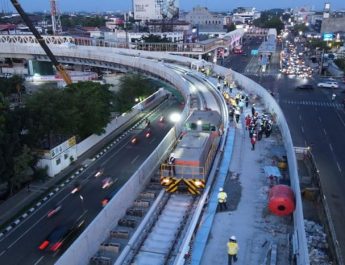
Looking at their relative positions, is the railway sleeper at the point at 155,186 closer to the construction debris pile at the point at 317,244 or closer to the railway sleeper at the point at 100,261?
the railway sleeper at the point at 100,261

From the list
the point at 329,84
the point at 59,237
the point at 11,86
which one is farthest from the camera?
the point at 329,84

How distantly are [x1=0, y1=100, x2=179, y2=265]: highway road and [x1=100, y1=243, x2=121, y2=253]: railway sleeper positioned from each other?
7198 mm

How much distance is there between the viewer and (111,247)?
1492cm

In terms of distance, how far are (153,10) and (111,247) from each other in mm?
127745

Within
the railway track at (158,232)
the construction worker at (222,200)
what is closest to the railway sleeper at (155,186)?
the railway track at (158,232)

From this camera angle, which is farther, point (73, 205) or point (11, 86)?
point (11, 86)

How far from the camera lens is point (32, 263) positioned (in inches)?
813

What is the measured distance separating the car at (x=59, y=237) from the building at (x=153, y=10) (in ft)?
386

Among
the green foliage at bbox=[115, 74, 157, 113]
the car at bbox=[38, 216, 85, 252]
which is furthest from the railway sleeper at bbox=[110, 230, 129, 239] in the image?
the green foliage at bbox=[115, 74, 157, 113]

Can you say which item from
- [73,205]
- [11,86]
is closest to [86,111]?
[73,205]

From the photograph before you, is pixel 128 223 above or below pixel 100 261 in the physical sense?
above

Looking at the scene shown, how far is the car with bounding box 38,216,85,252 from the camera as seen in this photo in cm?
2153

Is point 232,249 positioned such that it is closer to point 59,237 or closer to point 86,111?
point 59,237

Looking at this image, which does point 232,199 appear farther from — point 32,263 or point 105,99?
point 105,99
